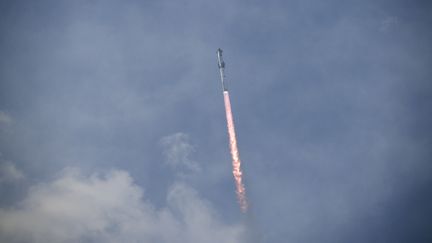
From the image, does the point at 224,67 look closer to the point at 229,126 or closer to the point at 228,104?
the point at 228,104

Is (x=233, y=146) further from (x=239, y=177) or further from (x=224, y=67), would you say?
(x=224, y=67)

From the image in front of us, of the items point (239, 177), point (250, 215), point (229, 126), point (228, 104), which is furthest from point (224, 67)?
point (250, 215)

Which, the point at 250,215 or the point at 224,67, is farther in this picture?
the point at 250,215

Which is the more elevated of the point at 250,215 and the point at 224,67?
the point at 224,67

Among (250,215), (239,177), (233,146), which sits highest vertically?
(233,146)

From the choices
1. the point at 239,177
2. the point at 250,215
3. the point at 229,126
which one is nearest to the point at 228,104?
the point at 229,126

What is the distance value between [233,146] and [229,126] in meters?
6.44

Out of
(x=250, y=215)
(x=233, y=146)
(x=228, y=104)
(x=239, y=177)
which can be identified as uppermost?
(x=228, y=104)

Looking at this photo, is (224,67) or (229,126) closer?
(224,67)

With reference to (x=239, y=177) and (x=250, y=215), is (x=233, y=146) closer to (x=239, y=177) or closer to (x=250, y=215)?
(x=239, y=177)

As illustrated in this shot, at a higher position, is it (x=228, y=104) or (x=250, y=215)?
(x=228, y=104)

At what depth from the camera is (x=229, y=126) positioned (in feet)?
406

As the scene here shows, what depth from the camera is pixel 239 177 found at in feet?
404

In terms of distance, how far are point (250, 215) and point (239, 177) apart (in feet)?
42.1
